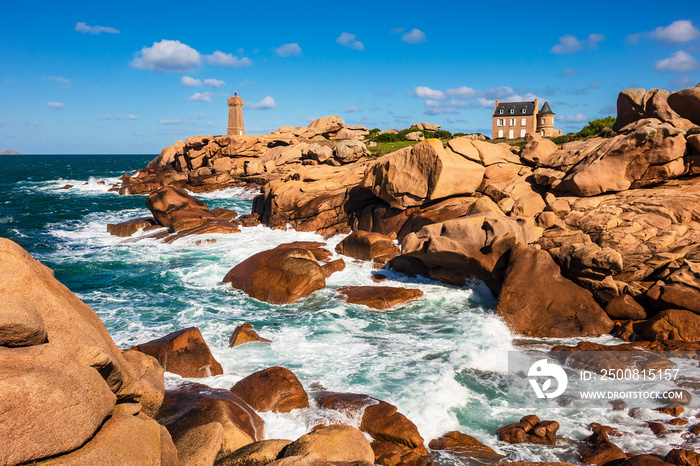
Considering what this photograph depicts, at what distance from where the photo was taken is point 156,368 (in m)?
8.96

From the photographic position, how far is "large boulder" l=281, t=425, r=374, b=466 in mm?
7402

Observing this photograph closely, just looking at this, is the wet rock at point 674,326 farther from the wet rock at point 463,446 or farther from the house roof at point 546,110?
the house roof at point 546,110

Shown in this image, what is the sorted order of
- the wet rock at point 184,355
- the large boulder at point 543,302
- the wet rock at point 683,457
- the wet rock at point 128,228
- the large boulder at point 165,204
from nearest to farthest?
the wet rock at point 683,457 < the wet rock at point 184,355 < the large boulder at point 543,302 < the wet rock at point 128,228 < the large boulder at point 165,204

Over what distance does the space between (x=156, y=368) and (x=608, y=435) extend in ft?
30.2

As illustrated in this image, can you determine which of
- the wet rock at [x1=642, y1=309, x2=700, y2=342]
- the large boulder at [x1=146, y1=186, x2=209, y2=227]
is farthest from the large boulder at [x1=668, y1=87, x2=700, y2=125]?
the large boulder at [x1=146, y1=186, x2=209, y2=227]

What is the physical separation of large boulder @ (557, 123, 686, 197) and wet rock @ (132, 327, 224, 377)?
54.2ft

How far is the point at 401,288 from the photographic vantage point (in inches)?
748

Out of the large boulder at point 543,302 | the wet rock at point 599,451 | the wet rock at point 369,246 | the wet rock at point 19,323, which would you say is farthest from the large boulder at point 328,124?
the wet rock at point 19,323

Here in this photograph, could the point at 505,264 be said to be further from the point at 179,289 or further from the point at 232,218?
the point at 232,218

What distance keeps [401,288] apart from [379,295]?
107 cm

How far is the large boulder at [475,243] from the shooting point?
1753 cm

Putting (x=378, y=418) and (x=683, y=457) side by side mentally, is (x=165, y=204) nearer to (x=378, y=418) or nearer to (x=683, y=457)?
(x=378, y=418)

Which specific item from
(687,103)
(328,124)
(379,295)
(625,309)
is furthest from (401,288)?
(328,124)

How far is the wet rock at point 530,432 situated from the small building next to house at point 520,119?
66765 mm
